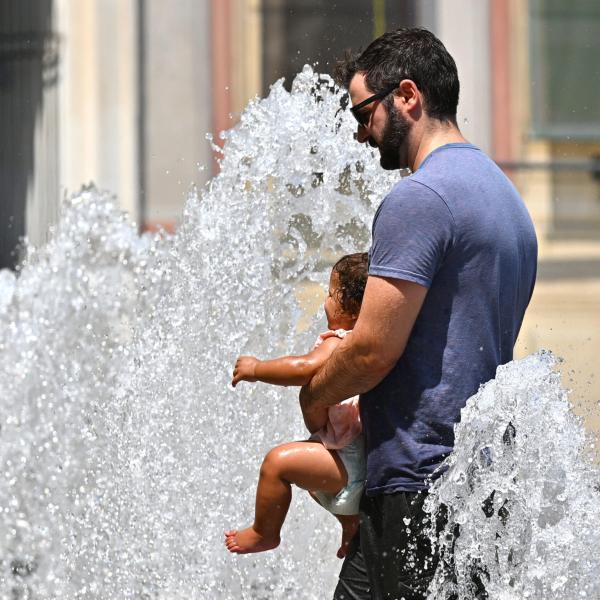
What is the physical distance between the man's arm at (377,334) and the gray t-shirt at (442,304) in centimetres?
3

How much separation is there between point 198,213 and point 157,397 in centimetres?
61

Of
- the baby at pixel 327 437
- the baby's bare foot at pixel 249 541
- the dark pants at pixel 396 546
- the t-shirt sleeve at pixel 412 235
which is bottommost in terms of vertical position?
the baby's bare foot at pixel 249 541

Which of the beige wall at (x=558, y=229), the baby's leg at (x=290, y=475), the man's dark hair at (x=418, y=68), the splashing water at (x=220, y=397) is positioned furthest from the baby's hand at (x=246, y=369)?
the beige wall at (x=558, y=229)

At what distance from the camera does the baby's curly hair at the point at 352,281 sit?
2566mm

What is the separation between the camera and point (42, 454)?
5574 millimetres

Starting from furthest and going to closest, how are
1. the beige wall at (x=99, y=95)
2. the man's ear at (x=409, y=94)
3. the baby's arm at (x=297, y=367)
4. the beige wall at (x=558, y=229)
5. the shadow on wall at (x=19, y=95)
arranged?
the shadow on wall at (x=19, y=95), the beige wall at (x=99, y=95), the beige wall at (x=558, y=229), the baby's arm at (x=297, y=367), the man's ear at (x=409, y=94)

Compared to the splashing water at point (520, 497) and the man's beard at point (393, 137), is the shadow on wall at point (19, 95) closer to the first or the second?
the man's beard at point (393, 137)

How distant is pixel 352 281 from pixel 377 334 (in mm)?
331

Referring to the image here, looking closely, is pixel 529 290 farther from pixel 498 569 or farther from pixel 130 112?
pixel 130 112

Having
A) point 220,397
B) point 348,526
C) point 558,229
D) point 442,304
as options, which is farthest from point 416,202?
point 558,229

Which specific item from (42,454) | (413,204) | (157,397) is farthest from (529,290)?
(42,454)

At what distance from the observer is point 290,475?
8.38 feet

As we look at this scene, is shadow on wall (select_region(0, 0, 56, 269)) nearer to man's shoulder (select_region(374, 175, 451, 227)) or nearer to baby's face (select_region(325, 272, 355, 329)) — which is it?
baby's face (select_region(325, 272, 355, 329))

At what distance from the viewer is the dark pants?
2322mm
